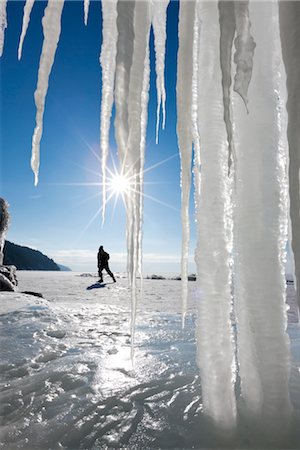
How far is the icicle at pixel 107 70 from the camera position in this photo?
1070 mm

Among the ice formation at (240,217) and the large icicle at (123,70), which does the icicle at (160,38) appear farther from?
the large icicle at (123,70)

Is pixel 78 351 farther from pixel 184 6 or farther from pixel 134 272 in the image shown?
pixel 184 6

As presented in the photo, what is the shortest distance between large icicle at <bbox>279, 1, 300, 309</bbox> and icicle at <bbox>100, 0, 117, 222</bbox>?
0.57 meters

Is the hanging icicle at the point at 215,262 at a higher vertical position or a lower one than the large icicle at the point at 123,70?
lower

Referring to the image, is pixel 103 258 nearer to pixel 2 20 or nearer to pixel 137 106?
pixel 2 20

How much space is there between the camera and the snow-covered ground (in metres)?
1.35

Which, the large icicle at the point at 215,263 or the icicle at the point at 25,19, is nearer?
the icicle at the point at 25,19

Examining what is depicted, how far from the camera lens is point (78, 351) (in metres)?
2.67

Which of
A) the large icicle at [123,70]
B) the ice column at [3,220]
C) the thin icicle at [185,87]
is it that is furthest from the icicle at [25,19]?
the ice column at [3,220]

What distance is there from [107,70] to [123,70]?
7.6 inches

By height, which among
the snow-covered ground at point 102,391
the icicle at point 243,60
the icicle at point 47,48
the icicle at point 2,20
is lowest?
the snow-covered ground at point 102,391

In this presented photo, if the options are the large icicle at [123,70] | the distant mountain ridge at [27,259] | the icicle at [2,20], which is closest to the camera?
the large icicle at [123,70]

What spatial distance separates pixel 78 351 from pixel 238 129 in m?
2.24

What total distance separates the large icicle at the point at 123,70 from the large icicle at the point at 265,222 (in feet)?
1.95
